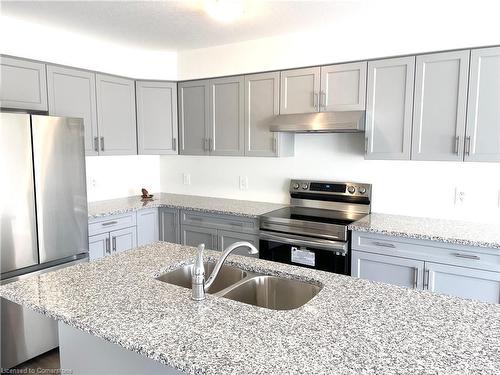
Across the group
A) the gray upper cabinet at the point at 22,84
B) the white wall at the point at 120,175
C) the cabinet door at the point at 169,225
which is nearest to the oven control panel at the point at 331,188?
the cabinet door at the point at 169,225

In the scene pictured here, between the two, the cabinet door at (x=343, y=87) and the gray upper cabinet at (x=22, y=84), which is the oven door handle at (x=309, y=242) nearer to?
the cabinet door at (x=343, y=87)

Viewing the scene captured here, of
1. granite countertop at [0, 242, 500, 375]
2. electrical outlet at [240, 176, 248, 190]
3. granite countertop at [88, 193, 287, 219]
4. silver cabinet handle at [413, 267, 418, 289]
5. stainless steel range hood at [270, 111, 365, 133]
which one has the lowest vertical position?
silver cabinet handle at [413, 267, 418, 289]

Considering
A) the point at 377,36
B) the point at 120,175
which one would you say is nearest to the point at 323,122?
the point at 377,36

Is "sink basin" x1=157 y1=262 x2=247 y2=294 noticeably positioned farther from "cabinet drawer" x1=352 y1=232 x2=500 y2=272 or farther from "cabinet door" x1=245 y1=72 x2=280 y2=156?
"cabinet door" x1=245 y1=72 x2=280 y2=156

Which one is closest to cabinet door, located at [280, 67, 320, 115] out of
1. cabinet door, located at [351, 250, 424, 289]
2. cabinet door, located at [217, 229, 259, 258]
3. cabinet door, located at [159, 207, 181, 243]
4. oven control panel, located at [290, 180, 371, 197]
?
oven control panel, located at [290, 180, 371, 197]

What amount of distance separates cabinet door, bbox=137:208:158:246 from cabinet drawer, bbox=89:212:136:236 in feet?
0.28

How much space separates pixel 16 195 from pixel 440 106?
295cm

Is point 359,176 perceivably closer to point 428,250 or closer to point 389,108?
point 389,108

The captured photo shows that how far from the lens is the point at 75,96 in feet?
10.6

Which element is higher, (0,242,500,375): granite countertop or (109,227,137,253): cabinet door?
(0,242,500,375): granite countertop

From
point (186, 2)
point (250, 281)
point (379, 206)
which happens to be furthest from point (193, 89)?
point (250, 281)

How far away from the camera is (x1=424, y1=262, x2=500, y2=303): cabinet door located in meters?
2.27

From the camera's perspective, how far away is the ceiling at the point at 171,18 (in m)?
2.61

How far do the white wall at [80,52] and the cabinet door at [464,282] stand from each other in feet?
10.4
